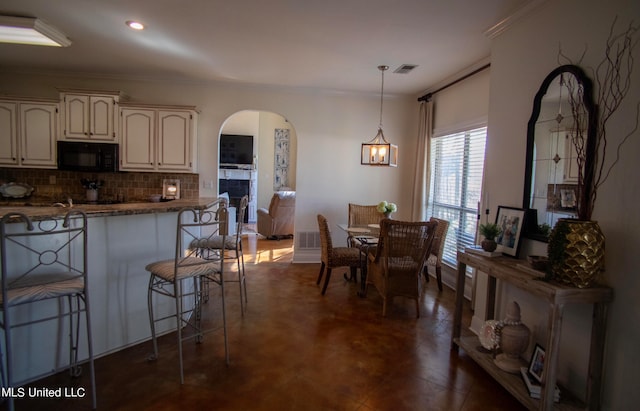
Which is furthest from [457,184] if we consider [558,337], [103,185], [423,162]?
[103,185]

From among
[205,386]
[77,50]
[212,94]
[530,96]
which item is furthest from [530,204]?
[77,50]

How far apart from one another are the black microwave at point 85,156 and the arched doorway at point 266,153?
463 cm

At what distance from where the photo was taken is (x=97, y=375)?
92.9 inches

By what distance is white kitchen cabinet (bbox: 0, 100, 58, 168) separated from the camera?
15.2 feet

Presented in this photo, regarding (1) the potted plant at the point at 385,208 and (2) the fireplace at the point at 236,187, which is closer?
(1) the potted plant at the point at 385,208

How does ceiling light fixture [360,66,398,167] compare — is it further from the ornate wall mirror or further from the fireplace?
the fireplace

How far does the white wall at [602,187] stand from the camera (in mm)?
1832

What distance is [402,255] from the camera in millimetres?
3514

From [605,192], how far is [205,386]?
2.78 meters

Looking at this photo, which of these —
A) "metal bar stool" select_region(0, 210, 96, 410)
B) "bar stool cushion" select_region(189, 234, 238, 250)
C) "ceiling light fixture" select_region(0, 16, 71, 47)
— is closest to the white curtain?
"bar stool cushion" select_region(189, 234, 238, 250)

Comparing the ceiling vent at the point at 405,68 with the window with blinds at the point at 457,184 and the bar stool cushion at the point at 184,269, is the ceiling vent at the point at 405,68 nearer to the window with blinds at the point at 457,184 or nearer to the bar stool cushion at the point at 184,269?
the window with blinds at the point at 457,184

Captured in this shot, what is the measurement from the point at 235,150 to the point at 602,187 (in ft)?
27.7

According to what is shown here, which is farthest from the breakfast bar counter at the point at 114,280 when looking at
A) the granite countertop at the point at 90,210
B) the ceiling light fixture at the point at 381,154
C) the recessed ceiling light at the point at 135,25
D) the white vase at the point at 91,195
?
the white vase at the point at 91,195

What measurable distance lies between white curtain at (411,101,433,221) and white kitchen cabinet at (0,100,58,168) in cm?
531
